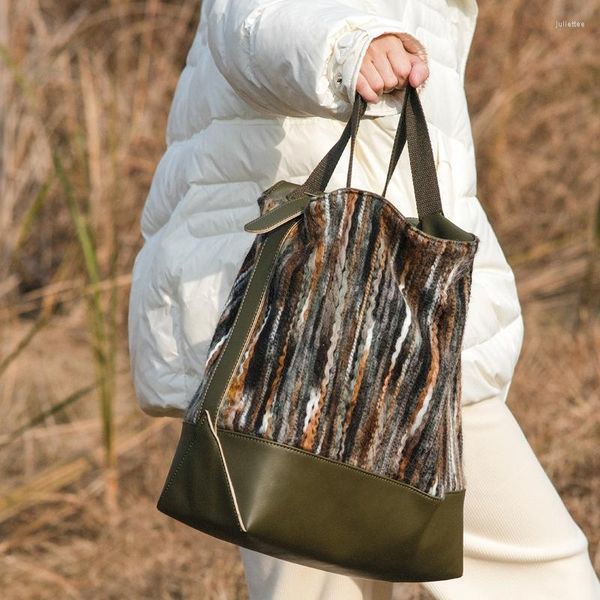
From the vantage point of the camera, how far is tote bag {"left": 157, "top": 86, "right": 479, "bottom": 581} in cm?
127

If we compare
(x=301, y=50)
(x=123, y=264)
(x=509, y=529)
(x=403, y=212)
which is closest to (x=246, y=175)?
(x=403, y=212)

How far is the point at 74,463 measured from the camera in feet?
10.5

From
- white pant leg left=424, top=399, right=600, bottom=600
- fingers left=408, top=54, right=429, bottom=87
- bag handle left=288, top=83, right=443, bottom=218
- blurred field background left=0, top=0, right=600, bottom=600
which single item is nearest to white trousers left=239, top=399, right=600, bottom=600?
white pant leg left=424, top=399, right=600, bottom=600

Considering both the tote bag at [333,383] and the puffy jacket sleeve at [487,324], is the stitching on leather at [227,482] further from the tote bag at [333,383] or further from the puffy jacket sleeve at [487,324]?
the puffy jacket sleeve at [487,324]

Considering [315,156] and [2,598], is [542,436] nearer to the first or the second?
[2,598]

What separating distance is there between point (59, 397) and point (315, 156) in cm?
287

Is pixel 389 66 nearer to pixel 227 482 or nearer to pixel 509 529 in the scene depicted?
pixel 227 482

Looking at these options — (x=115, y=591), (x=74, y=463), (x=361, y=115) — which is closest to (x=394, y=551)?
(x=361, y=115)

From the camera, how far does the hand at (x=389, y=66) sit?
125 centimetres

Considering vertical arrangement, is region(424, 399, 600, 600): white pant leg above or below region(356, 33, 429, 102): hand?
below

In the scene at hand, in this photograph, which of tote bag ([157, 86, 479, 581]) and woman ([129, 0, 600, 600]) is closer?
tote bag ([157, 86, 479, 581])

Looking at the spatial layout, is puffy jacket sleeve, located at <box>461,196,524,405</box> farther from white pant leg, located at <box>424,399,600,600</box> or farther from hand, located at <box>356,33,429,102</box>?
hand, located at <box>356,33,429,102</box>

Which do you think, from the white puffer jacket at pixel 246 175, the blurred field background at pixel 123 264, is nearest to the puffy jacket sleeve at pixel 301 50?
the white puffer jacket at pixel 246 175

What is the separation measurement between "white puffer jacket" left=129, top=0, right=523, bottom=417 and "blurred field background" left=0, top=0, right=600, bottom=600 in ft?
3.57
